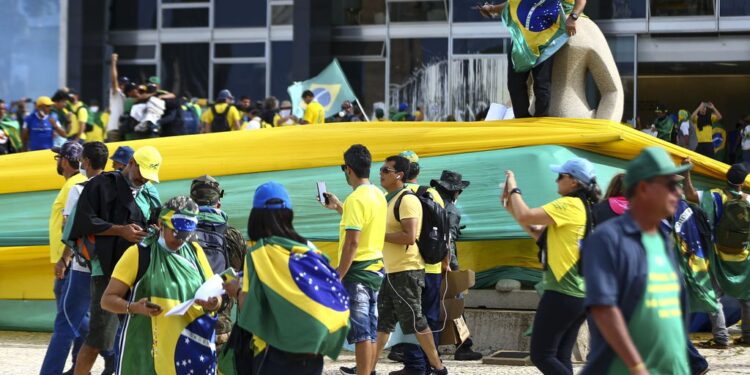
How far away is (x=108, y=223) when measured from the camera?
759 cm

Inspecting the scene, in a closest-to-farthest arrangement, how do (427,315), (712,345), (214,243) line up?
(214,243) → (427,315) → (712,345)

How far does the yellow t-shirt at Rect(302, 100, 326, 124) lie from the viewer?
690 inches

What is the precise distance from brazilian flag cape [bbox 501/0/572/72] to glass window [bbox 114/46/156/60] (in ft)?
58.9

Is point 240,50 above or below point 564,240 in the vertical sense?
above

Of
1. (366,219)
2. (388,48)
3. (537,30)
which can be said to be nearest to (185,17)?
(388,48)

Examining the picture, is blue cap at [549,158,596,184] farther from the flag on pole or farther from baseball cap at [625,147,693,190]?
the flag on pole

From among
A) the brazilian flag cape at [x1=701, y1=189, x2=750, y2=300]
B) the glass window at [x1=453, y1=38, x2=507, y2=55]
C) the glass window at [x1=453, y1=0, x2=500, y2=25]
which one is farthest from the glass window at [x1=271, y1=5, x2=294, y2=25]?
the brazilian flag cape at [x1=701, y1=189, x2=750, y2=300]

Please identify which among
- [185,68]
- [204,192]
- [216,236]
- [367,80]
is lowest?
[216,236]

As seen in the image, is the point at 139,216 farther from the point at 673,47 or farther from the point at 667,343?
the point at 673,47

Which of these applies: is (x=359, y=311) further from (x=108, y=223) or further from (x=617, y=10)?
(x=617, y=10)

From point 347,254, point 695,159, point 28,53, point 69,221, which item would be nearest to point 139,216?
point 69,221

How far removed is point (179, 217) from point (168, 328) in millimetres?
555

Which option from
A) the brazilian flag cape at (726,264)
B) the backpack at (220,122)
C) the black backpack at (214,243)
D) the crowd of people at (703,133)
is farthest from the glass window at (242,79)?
the black backpack at (214,243)

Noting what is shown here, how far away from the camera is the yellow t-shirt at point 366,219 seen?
303 inches
